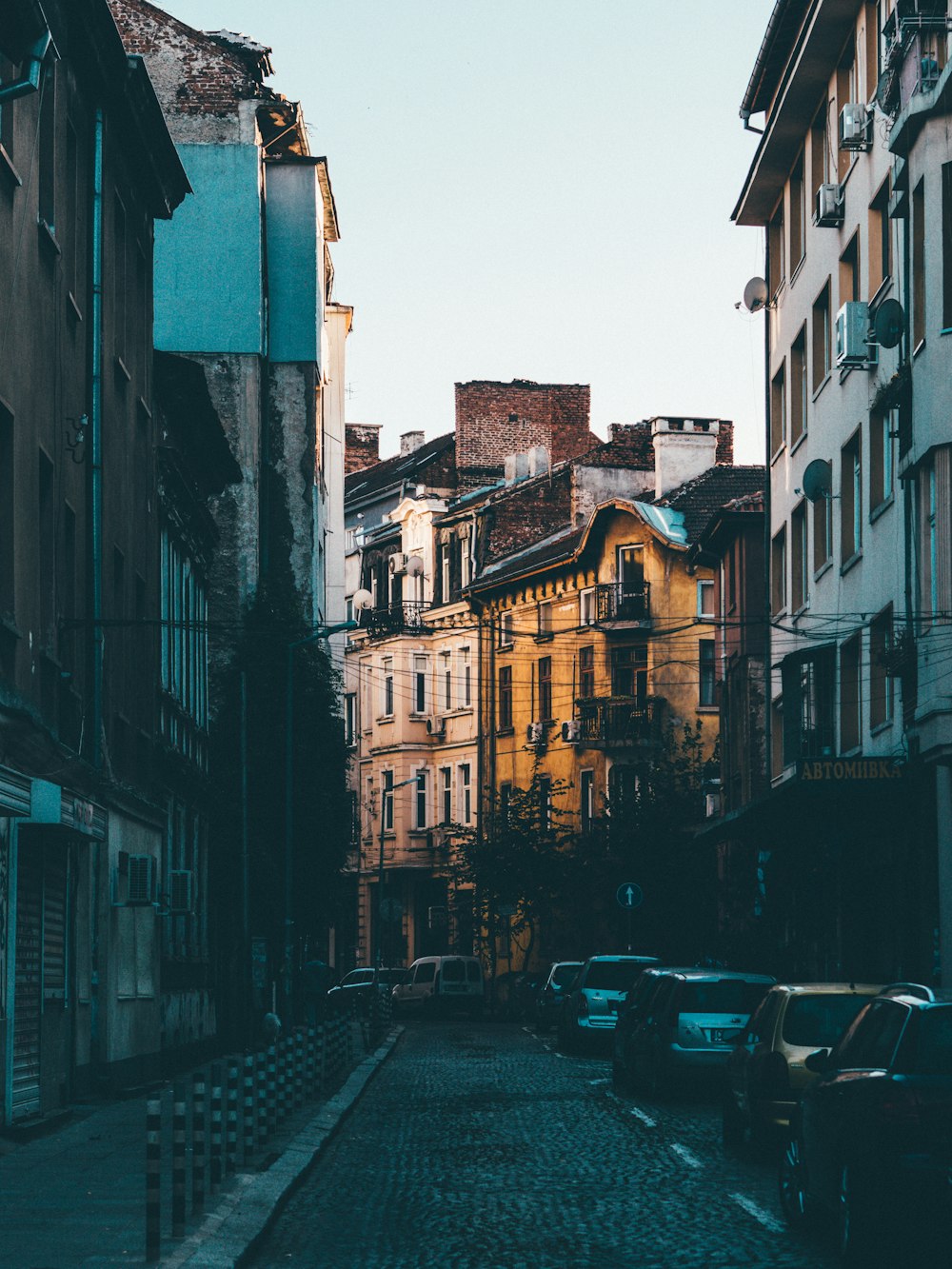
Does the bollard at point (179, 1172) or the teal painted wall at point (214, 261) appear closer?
the bollard at point (179, 1172)

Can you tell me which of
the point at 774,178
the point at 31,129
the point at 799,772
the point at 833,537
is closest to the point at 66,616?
the point at 31,129

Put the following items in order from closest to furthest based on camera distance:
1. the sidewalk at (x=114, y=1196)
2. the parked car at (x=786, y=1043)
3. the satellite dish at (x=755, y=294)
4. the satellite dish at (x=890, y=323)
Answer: the sidewalk at (x=114, y=1196) → the parked car at (x=786, y=1043) → the satellite dish at (x=890, y=323) → the satellite dish at (x=755, y=294)

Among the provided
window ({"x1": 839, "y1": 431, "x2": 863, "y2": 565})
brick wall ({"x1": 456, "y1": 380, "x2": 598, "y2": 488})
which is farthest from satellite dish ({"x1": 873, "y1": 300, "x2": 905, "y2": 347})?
brick wall ({"x1": 456, "y1": 380, "x2": 598, "y2": 488})

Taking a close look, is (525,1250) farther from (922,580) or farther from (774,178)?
(774,178)

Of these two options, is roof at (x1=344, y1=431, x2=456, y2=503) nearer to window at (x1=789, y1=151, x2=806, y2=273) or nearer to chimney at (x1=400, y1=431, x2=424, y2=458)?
chimney at (x1=400, y1=431, x2=424, y2=458)

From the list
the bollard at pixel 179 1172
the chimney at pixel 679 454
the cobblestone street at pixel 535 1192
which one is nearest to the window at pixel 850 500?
the cobblestone street at pixel 535 1192

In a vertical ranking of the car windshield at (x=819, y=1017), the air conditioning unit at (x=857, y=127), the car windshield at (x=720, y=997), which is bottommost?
the car windshield at (x=720, y=997)

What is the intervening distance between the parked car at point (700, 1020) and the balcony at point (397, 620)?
54.3 meters

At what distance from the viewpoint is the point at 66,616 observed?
69.2 feet

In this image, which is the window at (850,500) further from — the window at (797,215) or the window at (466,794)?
the window at (466,794)

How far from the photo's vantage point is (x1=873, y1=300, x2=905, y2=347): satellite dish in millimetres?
28234

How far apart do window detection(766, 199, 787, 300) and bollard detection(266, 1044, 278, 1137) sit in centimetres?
2535

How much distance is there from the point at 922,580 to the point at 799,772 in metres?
3.00

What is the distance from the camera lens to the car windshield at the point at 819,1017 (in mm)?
15961
